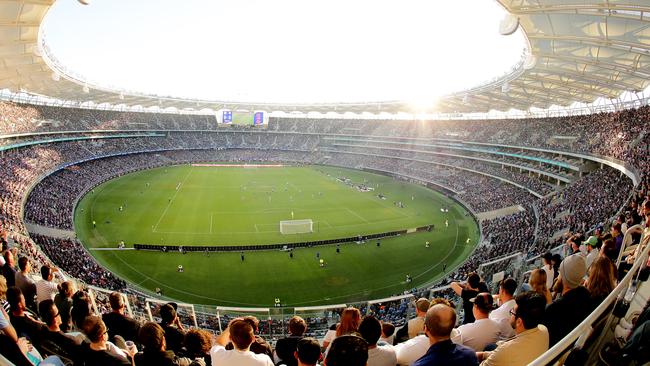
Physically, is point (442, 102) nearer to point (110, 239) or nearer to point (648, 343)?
point (110, 239)

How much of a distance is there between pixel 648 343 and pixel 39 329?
669cm

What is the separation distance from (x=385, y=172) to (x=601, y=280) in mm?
61401

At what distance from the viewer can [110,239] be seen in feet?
96.0

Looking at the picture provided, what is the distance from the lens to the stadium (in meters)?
4.65

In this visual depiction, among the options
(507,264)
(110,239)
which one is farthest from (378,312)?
(110,239)

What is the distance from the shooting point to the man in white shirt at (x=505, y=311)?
4.77 m

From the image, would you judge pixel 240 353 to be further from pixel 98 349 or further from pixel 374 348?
pixel 98 349

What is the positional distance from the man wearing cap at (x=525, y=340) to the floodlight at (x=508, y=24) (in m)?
20.0

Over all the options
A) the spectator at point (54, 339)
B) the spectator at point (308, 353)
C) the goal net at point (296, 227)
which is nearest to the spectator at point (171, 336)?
the spectator at point (54, 339)

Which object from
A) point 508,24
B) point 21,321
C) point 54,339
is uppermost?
point 508,24

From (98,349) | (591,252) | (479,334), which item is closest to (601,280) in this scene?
(479,334)

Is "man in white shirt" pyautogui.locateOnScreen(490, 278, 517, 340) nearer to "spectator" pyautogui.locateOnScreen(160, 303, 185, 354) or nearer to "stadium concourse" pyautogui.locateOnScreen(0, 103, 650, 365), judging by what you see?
"stadium concourse" pyautogui.locateOnScreen(0, 103, 650, 365)

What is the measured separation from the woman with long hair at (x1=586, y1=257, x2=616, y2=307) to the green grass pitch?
17.4 meters

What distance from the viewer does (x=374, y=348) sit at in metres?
3.86
